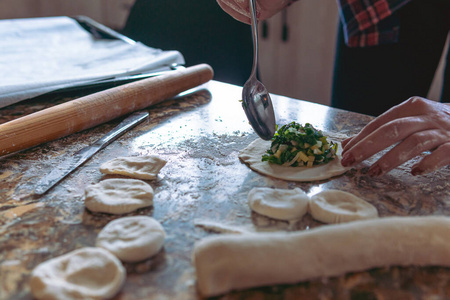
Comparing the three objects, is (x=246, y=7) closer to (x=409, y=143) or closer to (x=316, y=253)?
(x=409, y=143)

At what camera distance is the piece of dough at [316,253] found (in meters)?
0.92

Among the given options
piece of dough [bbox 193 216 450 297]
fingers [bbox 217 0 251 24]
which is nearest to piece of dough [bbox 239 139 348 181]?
piece of dough [bbox 193 216 450 297]

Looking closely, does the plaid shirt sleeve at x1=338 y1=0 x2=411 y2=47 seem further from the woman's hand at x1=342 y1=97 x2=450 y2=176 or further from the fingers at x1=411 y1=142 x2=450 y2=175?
the fingers at x1=411 y1=142 x2=450 y2=175

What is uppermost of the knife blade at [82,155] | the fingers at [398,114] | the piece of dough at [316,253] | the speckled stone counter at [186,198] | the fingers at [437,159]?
the fingers at [398,114]

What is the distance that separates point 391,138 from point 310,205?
16.7 inches

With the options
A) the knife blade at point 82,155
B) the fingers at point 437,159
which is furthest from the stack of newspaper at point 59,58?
the fingers at point 437,159

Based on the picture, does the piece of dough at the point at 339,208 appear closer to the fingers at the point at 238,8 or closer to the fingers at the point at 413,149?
the fingers at the point at 413,149

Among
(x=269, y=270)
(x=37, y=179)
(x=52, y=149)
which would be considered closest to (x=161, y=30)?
(x=52, y=149)

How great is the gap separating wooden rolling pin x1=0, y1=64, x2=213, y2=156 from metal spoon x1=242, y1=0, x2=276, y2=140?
0.59 metres

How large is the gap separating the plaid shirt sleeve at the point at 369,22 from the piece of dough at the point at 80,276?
1.88 m

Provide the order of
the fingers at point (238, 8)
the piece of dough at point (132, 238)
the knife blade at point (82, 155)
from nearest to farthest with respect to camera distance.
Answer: the piece of dough at point (132, 238), the knife blade at point (82, 155), the fingers at point (238, 8)

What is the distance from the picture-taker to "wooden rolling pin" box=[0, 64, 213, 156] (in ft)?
5.19

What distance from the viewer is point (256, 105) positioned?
165 cm

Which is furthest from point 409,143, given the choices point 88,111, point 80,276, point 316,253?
point 88,111
